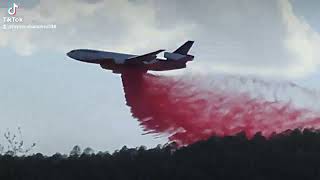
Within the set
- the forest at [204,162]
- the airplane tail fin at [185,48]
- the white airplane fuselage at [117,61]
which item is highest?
the airplane tail fin at [185,48]

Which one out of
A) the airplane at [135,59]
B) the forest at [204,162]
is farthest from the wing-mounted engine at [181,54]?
the forest at [204,162]

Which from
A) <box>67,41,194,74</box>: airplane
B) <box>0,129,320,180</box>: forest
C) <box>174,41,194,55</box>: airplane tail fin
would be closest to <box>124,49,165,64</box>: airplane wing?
<box>67,41,194,74</box>: airplane

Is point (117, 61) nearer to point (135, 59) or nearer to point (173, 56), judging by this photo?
point (135, 59)

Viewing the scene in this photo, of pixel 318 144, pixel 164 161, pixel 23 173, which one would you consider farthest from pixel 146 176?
pixel 318 144

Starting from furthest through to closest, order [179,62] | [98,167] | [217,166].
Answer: [98,167]
[217,166]
[179,62]

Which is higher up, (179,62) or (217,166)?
(179,62)

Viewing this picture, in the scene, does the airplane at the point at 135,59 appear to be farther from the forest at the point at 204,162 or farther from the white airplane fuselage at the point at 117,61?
the forest at the point at 204,162

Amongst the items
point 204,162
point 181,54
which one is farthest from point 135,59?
point 204,162

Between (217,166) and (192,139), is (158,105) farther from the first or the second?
(217,166)
